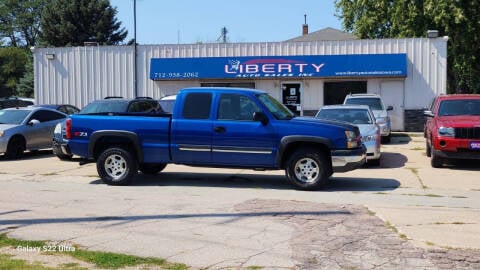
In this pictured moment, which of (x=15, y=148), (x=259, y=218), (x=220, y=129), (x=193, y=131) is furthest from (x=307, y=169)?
(x=15, y=148)

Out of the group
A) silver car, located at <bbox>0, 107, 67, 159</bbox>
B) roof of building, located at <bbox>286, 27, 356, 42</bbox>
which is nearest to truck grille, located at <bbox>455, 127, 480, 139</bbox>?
silver car, located at <bbox>0, 107, 67, 159</bbox>

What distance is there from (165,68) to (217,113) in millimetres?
16297

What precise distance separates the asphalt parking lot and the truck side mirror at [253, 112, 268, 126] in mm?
1281

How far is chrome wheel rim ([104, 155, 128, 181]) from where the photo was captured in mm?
10938

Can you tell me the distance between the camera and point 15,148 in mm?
16188

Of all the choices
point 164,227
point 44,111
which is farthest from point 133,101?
point 164,227

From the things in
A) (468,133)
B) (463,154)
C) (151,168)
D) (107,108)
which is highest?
(107,108)

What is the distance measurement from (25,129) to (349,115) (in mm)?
9472

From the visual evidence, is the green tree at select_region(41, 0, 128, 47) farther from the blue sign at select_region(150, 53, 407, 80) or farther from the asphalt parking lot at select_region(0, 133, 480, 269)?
the asphalt parking lot at select_region(0, 133, 480, 269)

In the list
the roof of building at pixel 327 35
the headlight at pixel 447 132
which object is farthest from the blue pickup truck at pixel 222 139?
the roof of building at pixel 327 35

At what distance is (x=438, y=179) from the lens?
11852mm

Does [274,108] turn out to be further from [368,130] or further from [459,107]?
[459,107]

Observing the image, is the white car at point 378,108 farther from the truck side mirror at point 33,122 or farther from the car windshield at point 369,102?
the truck side mirror at point 33,122

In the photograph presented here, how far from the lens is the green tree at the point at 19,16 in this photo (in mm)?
71938
